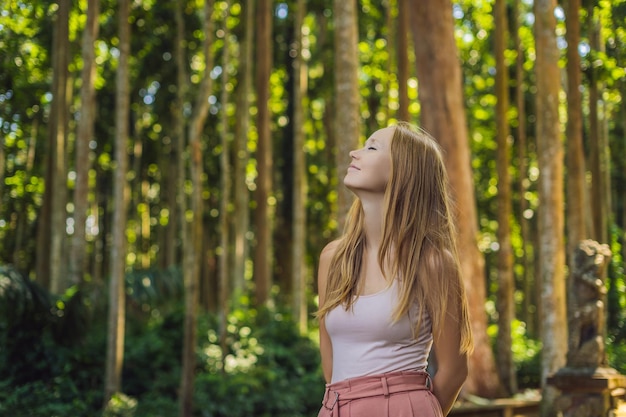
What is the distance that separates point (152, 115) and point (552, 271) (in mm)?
16991

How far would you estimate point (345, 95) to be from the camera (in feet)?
33.1

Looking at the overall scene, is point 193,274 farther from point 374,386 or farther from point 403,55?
point 374,386

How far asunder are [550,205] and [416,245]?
864 centimetres

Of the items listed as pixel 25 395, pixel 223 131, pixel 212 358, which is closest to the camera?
pixel 25 395

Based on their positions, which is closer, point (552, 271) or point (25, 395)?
point (25, 395)

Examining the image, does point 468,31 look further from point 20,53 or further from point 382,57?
point 20,53

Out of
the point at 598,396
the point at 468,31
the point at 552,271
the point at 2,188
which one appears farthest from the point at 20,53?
the point at 468,31

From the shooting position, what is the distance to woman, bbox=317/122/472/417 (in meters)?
2.28

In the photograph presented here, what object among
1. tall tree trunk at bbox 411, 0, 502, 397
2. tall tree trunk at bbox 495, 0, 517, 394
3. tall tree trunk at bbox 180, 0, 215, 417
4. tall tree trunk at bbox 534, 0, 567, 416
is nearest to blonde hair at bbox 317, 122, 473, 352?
tall tree trunk at bbox 534, 0, 567, 416

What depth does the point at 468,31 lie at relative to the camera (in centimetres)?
2317

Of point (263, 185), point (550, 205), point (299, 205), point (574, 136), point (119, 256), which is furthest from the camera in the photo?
point (263, 185)

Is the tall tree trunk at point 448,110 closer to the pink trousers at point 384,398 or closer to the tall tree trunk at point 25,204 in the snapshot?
the tall tree trunk at point 25,204

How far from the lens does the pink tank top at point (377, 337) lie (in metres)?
2.29

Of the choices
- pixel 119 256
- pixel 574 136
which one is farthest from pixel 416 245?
pixel 574 136
